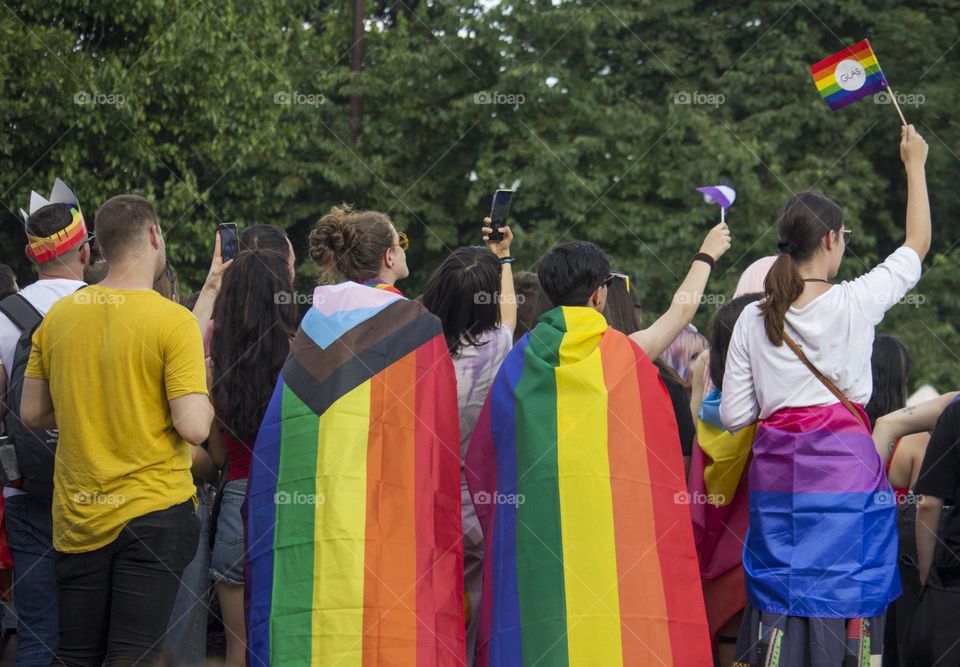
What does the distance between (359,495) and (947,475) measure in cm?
179

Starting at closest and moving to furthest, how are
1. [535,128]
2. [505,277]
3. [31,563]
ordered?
[31,563], [505,277], [535,128]

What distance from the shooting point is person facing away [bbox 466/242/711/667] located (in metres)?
3.98

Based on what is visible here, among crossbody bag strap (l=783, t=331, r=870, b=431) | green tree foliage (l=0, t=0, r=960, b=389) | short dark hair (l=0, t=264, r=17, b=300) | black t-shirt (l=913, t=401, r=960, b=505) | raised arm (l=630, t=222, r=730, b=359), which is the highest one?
green tree foliage (l=0, t=0, r=960, b=389)

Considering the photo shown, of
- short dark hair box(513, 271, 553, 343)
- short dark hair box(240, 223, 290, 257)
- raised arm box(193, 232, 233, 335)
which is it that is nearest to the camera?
raised arm box(193, 232, 233, 335)

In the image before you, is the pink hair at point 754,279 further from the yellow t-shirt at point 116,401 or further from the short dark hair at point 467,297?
the yellow t-shirt at point 116,401

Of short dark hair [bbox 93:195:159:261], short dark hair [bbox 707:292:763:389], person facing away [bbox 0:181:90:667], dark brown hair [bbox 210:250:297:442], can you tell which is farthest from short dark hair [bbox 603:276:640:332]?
person facing away [bbox 0:181:90:667]

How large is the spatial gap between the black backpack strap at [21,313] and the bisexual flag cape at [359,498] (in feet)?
3.55

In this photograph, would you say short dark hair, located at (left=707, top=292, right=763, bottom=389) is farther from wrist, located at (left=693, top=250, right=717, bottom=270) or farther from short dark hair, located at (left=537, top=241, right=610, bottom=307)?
short dark hair, located at (left=537, top=241, right=610, bottom=307)

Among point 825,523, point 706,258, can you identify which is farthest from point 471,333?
point 825,523

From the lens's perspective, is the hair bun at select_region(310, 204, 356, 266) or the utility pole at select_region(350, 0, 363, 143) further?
the utility pole at select_region(350, 0, 363, 143)

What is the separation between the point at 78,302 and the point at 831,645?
243 cm

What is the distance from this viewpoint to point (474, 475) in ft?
13.8

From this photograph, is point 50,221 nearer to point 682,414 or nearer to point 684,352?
point 682,414

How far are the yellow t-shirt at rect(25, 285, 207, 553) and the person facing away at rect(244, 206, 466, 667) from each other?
0.40 metres
